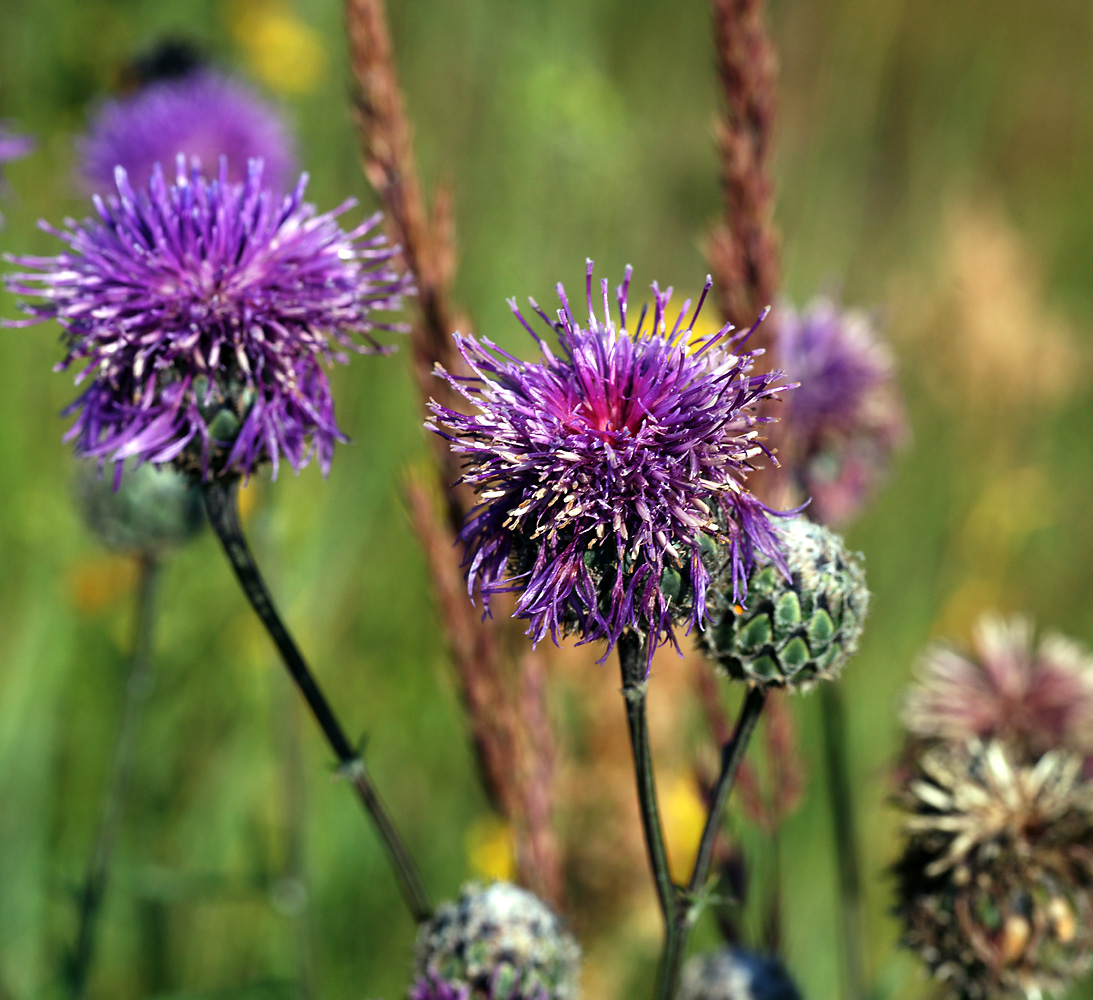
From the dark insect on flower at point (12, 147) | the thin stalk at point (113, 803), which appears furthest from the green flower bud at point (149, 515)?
the dark insect on flower at point (12, 147)

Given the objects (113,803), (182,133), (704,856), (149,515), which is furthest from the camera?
(182,133)

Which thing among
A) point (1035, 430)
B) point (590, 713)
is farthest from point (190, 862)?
point (1035, 430)

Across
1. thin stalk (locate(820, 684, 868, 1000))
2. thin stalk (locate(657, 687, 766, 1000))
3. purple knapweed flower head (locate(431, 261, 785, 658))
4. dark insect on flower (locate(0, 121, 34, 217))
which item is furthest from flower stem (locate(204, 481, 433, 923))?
dark insect on flower (locate(0, 121, 34, 217))

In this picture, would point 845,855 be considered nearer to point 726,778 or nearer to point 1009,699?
point 1009,699

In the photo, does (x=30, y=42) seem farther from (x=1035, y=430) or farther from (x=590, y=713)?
(x=1035, y=430)

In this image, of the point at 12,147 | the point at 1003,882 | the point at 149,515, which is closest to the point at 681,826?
the point at 1003,882

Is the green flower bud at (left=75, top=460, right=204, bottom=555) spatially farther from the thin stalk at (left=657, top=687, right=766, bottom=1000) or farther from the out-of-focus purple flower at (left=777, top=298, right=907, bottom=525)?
the thin stalk at (left=657, top=687, right=766, bottom=1000)
